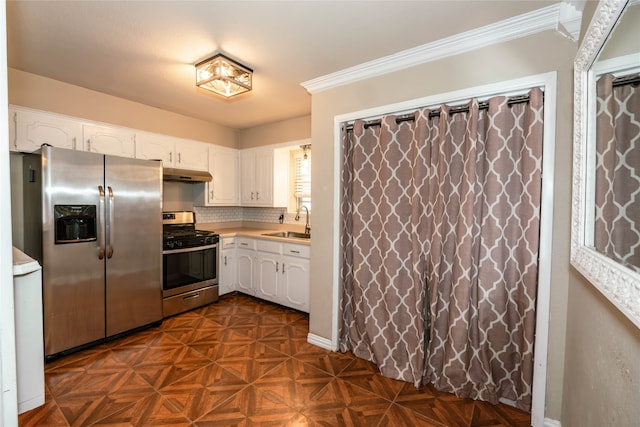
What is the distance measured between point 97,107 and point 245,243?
2.17 meters

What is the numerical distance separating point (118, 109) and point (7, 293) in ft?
10.4

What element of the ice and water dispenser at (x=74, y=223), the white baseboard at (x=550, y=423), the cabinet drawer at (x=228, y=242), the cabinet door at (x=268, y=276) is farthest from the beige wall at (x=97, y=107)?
the white baseboard at (x=550, y=423)

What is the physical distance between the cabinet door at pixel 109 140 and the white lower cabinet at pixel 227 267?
1503 millimetres

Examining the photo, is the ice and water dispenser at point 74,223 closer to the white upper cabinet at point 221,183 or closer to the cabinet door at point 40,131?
the cabinet door at point 40,131

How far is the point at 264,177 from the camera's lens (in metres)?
4.25

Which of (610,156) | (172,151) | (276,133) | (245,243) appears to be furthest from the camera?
(276,133)

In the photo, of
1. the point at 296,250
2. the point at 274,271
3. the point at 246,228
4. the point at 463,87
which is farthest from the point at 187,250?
the point at 463,87

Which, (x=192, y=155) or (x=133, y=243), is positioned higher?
(x=192, y=155)

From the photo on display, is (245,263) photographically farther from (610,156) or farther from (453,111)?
(610,156)

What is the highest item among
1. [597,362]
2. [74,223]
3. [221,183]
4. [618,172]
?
[221,183]

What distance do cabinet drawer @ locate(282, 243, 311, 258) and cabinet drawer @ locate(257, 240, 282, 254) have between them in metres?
0.09

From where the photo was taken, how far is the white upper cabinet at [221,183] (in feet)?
13.6

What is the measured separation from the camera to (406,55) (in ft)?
7.14

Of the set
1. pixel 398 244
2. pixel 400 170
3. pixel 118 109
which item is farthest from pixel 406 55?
pixel 118 109
